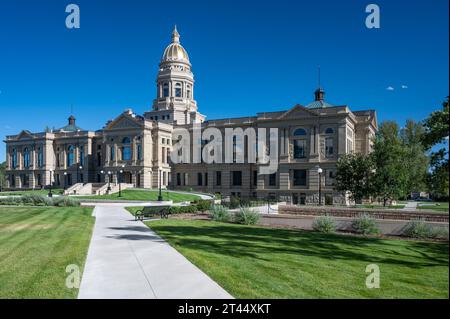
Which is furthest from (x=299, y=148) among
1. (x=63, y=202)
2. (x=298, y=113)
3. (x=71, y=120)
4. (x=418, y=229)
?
(x=71, y=120)

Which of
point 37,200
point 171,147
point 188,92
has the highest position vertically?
point 188,92

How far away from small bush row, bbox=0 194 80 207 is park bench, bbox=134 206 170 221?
13.7 metres

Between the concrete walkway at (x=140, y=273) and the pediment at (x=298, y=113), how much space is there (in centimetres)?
4208

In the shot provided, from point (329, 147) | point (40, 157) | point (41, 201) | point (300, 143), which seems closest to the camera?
point (41, 201)

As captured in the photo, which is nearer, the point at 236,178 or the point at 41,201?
the point at 41,201

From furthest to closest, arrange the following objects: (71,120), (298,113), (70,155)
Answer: (71,120) < (70,155) < (298,113)

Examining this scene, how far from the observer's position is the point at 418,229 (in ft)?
57.8

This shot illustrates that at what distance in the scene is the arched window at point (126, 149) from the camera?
2886 inches

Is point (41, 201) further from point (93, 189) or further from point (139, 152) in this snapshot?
point (139, 152)

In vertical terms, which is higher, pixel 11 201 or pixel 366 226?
pixel 366 226

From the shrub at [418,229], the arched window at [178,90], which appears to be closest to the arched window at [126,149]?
the arched window at [178,90]

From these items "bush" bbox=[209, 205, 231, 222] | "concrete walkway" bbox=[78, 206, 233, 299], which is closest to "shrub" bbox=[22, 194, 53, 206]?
"bush" bbox=[209, 205, 231, 222]

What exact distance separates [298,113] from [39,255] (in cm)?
4694
